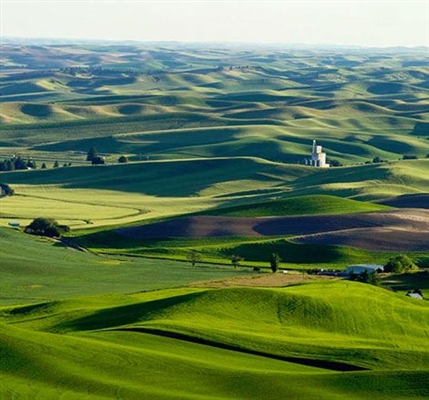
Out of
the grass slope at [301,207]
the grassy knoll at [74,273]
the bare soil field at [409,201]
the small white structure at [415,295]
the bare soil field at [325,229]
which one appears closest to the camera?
the small white structure at [415,295]

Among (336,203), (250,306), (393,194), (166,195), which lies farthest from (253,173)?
(250,306)

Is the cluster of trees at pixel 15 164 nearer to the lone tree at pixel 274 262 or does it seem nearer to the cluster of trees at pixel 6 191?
the cluster of trees at pixel 6 191

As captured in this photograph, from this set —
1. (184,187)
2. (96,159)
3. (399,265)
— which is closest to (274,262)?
(399,265)

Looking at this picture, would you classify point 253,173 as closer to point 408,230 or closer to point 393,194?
point 393,194

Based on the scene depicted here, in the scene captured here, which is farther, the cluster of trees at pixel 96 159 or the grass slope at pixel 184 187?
the cluster of trees at pixel 96 159

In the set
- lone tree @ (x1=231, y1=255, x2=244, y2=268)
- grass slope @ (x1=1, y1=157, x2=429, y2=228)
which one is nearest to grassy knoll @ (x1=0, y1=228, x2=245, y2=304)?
lone tree @ (x1=231, y1=255, x2=244, y2=268)

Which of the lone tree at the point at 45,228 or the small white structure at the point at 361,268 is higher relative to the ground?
the small white structure at the point at 361,268

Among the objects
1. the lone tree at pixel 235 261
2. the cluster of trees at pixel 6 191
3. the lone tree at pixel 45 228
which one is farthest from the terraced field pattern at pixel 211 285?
the cluster of trees at pixel 6 191
